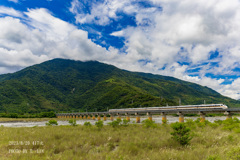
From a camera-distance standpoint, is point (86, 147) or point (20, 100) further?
point (20, 100)

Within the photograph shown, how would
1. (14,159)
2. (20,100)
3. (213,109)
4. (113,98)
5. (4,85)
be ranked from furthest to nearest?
(4,85) < (113,98) < (20,100) < (213,109) < (14,159)

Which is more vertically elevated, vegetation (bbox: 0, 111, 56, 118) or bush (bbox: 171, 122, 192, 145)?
bush (bbox: 171, 122, 192, 145)

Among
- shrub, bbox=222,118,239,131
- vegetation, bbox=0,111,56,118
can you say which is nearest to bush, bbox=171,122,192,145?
shrub, bbox=222,118,239,131

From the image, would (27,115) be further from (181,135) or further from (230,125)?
(181,135)

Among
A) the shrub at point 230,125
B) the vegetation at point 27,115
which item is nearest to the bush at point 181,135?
the shrub at point 230,125

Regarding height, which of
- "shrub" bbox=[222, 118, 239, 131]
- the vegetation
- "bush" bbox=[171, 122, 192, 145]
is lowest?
the vegetation

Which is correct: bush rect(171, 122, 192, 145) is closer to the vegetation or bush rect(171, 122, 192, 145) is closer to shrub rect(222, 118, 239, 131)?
shrub rect(222, 118, 239, 131)

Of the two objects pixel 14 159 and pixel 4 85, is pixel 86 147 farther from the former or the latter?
pixel 4 85

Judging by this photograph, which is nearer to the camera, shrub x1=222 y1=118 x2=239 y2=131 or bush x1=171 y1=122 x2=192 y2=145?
bush x1=171 y1=122 x2=192 y2=145

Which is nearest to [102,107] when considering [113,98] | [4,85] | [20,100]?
[113,98]

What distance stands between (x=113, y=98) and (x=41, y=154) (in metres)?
178

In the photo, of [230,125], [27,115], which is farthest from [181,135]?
[27,115]

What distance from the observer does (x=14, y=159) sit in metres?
6.41

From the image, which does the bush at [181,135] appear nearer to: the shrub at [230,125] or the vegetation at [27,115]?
the shrub at [230,125]
